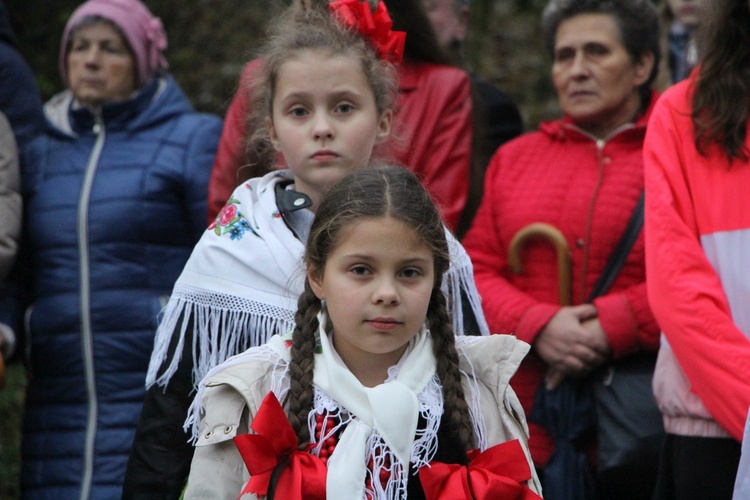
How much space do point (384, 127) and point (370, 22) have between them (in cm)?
30

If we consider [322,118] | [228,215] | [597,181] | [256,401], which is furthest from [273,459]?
[597,181]

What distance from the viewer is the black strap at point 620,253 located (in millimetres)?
3705

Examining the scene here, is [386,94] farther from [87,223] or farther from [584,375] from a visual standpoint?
[87,223]

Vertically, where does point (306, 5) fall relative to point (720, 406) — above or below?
above

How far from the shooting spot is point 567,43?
4102 millimetres

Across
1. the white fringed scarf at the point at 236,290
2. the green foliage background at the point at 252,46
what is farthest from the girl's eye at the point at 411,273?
the green foliage background at the point at 252,46

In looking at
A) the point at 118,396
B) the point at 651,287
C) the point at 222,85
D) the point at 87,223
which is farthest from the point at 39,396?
the point at 222,85

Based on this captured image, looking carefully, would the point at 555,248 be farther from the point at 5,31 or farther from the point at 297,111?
the point at 5,31

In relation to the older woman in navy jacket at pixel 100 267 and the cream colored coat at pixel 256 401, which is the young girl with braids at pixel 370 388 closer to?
the cream colored coat at pixel 256 401

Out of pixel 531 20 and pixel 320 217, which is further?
A: pixel 531 20

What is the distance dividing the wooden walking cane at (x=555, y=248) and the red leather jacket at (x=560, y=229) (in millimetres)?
29

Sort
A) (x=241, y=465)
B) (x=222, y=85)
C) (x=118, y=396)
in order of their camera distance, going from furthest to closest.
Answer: (x=222, y=85) < (x=118, y=396) < (x=241, y=465)

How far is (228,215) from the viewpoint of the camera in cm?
305

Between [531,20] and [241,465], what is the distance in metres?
7.11
